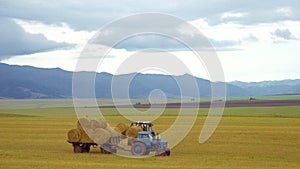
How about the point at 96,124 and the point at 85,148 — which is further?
the point at 85,148

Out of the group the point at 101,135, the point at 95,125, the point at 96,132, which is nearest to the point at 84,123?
the point at 95,125

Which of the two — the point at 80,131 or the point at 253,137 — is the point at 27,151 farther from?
the point at 253,137

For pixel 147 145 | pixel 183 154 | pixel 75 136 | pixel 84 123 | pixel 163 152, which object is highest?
pixel 84 123

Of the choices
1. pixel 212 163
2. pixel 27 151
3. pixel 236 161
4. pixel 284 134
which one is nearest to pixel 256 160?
pixel 236 161

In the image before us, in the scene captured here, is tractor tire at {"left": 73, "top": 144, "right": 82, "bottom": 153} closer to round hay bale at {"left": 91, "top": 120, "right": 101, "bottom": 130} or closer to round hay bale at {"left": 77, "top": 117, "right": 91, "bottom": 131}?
round hay bale at {"left": 77, "top": 117, "right": 91, "bottom": 131}

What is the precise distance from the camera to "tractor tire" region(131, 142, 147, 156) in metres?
36.3

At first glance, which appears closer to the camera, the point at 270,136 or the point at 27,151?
the point at 27,151

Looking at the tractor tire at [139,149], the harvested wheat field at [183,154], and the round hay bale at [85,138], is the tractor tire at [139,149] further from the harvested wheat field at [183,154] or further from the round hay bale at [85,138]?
the round hay bale at [85,138]

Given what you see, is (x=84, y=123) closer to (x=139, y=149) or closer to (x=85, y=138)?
(x=85, y=138)

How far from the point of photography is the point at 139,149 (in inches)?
1436

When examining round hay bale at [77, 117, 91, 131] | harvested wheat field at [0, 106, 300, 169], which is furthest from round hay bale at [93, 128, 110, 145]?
round hay bale at [77, 117, 91, 131]

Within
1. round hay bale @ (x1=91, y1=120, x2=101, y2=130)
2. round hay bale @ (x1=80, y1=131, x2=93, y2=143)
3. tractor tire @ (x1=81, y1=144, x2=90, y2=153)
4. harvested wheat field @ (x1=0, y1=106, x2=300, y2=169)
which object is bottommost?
harvested wheat field @ (x1=0, y1=106, x2=300, y2=169)

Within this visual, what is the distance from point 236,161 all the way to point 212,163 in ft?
7.31

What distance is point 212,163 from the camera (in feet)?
104
